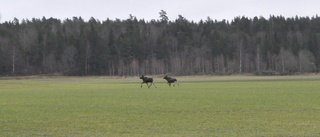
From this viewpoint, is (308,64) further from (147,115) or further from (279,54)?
(147,115)

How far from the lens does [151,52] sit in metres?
170

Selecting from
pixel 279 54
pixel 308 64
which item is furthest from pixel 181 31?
pixel 308 64

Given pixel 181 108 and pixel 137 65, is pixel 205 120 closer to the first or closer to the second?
pixel 181 108

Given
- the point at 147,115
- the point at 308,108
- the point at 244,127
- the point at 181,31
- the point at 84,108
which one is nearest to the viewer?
the point at 244,127

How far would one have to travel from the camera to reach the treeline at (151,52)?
465 ft

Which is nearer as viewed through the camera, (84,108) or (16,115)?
(16,115)

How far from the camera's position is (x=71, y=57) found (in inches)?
5527

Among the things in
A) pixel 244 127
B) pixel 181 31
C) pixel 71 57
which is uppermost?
pixel 181 31

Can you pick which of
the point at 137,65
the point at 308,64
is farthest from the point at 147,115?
the point at 137,65

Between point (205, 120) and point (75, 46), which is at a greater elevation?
point (75, 46)

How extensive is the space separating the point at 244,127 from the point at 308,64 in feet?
408

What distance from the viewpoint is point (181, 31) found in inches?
6998

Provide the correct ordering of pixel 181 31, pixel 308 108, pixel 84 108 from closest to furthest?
pixel 308 108, pixel 84 108, pixel 181 31

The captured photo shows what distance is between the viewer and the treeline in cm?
14162
